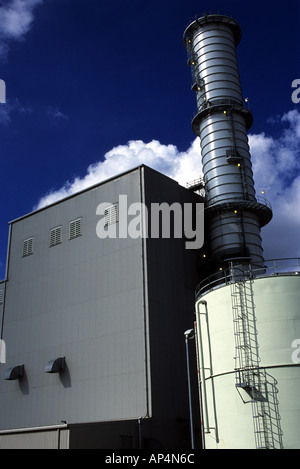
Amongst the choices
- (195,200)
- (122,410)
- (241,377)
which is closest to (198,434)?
(122,410)

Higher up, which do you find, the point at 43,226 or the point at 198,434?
the point at 43,226

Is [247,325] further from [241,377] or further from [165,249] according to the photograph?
[165,249]

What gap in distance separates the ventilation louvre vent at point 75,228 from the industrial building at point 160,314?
0.75ft

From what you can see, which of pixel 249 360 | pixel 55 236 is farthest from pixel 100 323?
pixel 249 360

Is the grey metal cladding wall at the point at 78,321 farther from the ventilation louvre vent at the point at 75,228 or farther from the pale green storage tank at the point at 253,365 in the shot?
the pale green storage tank at the point at 253,365

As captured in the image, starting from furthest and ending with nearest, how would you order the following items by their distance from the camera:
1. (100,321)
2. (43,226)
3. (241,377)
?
(43,226) → (100,321) → (241,377)

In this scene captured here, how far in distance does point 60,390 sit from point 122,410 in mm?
6239

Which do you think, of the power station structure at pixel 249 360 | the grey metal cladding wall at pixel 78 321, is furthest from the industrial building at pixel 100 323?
the power station structure at pixel 249 360

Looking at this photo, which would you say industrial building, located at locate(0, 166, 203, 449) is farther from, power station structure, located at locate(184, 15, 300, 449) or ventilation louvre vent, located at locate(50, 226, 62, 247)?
power station structure, located at locate(184, 15, 300, 449)

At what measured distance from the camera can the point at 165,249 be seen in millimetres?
37875

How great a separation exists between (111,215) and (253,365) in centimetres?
1822

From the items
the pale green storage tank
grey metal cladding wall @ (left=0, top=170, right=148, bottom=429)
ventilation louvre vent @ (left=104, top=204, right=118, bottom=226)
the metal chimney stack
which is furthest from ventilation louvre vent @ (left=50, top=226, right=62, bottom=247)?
the pale green storage tank

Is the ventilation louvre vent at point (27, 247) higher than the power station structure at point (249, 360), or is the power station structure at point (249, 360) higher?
the ventilation louvre vent at point (27, 247)

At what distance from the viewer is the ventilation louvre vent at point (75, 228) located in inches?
1614
